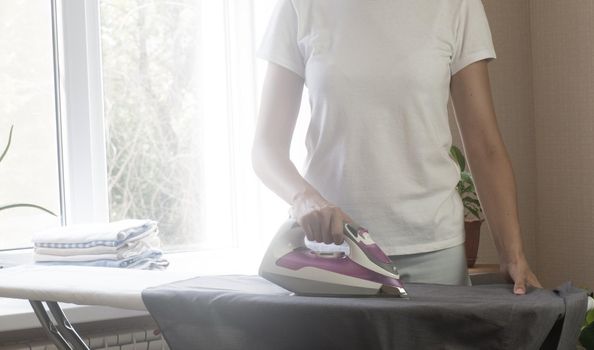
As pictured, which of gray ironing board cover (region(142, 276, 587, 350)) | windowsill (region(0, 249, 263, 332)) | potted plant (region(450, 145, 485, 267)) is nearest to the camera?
gray ironing board cover (region(142, 276, 587, 350))

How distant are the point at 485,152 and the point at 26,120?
135 centimetres

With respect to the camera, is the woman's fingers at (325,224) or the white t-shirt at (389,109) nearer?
the woman's fingers at (325,224)

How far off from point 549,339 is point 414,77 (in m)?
0.57

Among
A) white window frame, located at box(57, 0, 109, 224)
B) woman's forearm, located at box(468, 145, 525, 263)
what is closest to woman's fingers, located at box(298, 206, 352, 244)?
woman's forearm, located at box(468, 145, 525, 263)

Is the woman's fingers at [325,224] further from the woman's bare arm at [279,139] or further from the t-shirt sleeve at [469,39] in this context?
the t-shirt sleeve at [469,39]

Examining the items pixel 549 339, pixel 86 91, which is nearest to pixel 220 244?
pixel 86 91

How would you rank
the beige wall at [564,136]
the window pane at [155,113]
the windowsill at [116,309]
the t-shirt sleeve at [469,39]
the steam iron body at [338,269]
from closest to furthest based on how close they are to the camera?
the steam iron body at [338,269] → the t-shirt sleeve at [469,39] → the windowsill at [116,309] → the window pane at [155,113] → the beige wall at [564,136]

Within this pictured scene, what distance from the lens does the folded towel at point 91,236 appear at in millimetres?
1887

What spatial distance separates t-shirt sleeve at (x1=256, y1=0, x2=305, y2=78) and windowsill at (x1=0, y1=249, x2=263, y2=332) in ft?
1.36

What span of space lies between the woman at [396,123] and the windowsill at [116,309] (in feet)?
1.08

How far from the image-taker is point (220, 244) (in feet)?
8.18

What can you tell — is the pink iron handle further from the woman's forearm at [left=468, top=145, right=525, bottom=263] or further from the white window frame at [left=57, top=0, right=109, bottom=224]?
the white window frame at [left=57, top=0, right=109, bottom=224]

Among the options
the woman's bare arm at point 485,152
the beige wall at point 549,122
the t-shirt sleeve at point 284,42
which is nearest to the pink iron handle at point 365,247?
the woman's bare arm at point 485,152

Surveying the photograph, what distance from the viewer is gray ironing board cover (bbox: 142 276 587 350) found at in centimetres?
88
